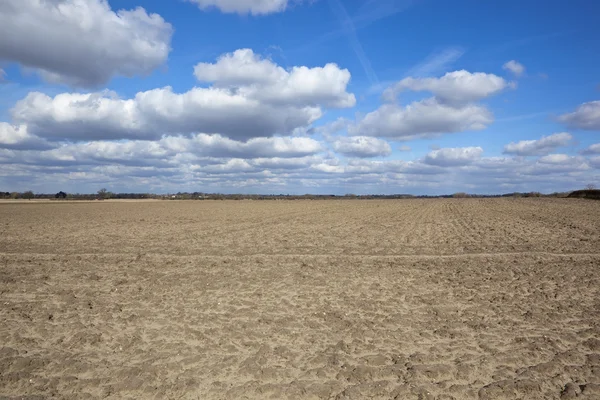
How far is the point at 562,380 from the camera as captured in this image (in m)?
5.66

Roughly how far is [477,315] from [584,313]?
226 cm

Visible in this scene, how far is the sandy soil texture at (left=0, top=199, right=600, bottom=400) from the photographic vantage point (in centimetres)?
561

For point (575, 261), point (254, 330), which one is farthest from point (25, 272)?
point (575, 261)

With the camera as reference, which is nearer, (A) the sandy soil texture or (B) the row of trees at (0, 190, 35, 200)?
(A) the sandy soil texture

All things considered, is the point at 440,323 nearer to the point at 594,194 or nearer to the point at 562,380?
the point at 562,380

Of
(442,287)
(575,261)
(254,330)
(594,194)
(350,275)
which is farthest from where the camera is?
(594,194)

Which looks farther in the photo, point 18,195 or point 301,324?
point 18,195

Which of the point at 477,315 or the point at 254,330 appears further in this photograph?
the point at 477,315

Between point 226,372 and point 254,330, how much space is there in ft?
5.34

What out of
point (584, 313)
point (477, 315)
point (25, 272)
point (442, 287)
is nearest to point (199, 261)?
point (25, 272)

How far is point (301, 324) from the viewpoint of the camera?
782cm

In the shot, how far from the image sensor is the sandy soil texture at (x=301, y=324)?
5605mm

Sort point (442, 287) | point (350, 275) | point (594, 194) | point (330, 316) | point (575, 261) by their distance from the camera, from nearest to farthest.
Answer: point (330, 316), point (442, 287), point (350, 275), point (575, 261), point (594, 194)

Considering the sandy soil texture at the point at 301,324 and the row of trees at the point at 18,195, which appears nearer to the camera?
the sandy soil texture at the point at 301,324
